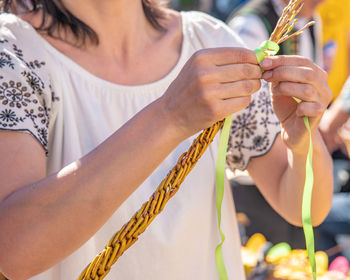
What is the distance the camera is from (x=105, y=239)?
902 mm

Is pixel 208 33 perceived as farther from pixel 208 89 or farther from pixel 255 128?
pixel 208 89

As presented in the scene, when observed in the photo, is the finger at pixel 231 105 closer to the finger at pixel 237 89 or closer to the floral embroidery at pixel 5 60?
the finger at pixel 237 89

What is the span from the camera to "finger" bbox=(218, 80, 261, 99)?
71 centimetres

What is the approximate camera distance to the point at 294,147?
0.89 meters

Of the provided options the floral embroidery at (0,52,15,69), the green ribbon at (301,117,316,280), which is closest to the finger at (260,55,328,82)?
the green ribbon at (301,117,316,280)

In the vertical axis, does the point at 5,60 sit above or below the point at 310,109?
above

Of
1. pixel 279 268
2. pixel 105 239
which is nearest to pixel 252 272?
pixel 279 268

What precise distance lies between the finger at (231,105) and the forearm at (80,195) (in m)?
0.07

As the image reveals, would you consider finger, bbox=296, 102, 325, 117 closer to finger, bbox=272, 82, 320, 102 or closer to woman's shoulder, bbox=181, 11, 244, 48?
finger, bbox=272, 82, 320, 102

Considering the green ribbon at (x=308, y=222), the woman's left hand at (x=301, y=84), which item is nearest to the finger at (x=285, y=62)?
the woman's left hand at (x=301, y=84)

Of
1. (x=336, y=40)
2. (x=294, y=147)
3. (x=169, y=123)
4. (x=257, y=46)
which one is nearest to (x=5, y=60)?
(x=169, y=123)

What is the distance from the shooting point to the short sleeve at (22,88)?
2.54 feet

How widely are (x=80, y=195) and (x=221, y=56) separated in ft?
0.92

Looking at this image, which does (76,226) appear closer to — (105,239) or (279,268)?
(105,239)
